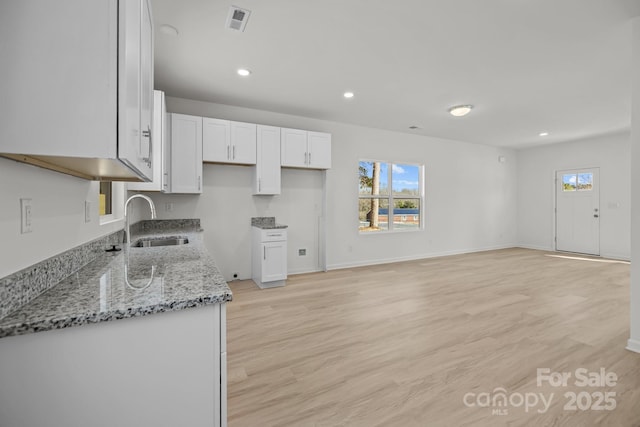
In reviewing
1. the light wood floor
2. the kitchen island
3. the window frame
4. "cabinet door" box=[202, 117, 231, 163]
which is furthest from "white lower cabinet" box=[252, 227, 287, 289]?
the kitchen island

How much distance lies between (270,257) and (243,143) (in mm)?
1685

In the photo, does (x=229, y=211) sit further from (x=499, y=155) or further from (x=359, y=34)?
(x=499, y=155)

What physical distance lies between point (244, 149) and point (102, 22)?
3364 millimetres

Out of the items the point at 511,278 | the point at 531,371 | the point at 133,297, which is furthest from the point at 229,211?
the point at 511,278

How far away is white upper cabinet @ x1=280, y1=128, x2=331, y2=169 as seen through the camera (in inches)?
175

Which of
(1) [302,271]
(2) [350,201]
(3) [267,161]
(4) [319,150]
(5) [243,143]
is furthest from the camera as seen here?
(2) [350,201]

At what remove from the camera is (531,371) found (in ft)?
6.85

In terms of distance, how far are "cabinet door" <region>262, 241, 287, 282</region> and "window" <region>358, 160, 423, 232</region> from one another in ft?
6.40

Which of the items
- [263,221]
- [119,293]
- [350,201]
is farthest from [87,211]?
[350,201]

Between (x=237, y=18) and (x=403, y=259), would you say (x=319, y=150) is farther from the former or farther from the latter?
(x=403, y=259)

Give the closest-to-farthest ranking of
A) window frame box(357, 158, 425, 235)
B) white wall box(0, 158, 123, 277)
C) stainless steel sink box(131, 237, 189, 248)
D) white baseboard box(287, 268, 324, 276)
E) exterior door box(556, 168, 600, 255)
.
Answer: white wall box(0, 158, 123, 277), stainless steel sink box(131, 237, 189, 248), white baseboard box(287, 268, 324, 276), window frame box(357, 158, 425, 235), exterior door box(556, 168, 600, 255)

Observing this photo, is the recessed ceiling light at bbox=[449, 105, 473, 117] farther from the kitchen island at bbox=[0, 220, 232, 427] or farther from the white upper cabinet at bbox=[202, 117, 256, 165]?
the kitchen island at bbox=[0, 220, 232, 427]

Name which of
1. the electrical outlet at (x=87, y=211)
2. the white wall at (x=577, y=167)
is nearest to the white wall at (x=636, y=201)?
the electrical outlet at (x=87, y=211)

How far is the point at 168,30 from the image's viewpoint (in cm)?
248
